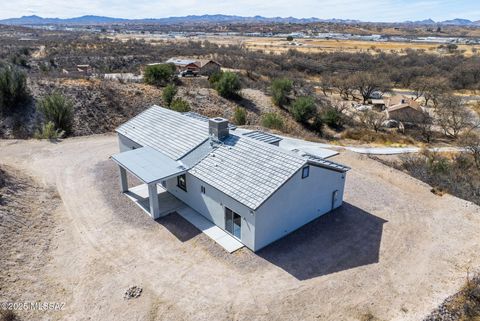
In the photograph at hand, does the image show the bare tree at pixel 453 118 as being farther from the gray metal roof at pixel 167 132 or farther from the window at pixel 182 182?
the window at pixel 182 182

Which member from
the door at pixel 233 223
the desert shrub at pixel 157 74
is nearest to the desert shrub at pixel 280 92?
the desert shrub at pixel 157 74

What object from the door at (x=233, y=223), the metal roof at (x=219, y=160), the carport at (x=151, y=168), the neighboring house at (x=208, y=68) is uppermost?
the neighboring house at (x=208, y=68)

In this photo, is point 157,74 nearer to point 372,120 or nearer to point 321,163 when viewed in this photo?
point 372,120

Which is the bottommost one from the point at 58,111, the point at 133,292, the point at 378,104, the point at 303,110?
the point at 378,104

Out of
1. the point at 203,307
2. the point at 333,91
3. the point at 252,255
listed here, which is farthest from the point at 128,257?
the point at 333,91

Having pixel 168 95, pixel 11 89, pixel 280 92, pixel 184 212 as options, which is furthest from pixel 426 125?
pixel 11 89

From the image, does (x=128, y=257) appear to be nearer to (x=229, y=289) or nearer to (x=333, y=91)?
(x=229, y=289)
